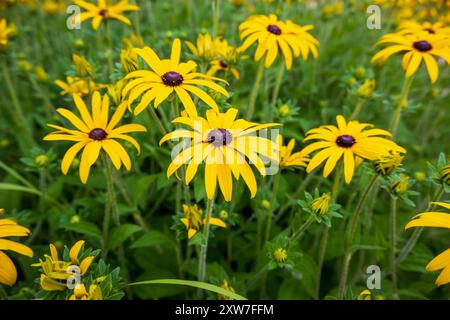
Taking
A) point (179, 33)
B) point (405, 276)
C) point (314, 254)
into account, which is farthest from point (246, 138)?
point (405, 276)

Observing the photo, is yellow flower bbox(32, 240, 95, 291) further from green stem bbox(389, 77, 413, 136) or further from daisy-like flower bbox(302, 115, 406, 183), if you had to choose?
green stem bbox(389, 77, 413, 136)

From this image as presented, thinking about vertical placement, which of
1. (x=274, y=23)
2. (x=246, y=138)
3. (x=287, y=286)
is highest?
(x=274, y=23)

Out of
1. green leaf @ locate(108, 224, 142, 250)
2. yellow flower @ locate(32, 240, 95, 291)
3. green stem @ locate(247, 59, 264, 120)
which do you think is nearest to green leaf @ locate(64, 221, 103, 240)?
green leaf @ locate(108, 224, 142, 250)

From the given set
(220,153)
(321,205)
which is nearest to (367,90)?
(321,205)

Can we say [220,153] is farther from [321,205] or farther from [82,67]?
[82,67]

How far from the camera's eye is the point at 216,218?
4.71 feet

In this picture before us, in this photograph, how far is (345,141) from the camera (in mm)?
1304

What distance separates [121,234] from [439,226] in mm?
1083

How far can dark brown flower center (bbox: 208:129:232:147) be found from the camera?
1.07 m

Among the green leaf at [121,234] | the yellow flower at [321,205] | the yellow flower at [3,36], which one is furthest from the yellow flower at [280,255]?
the yellow flower at [3,36]

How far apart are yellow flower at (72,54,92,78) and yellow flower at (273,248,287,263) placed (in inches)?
39.9

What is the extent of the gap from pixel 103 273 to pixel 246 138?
0.58 metres

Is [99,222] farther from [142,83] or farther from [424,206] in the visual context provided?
[424,206]
